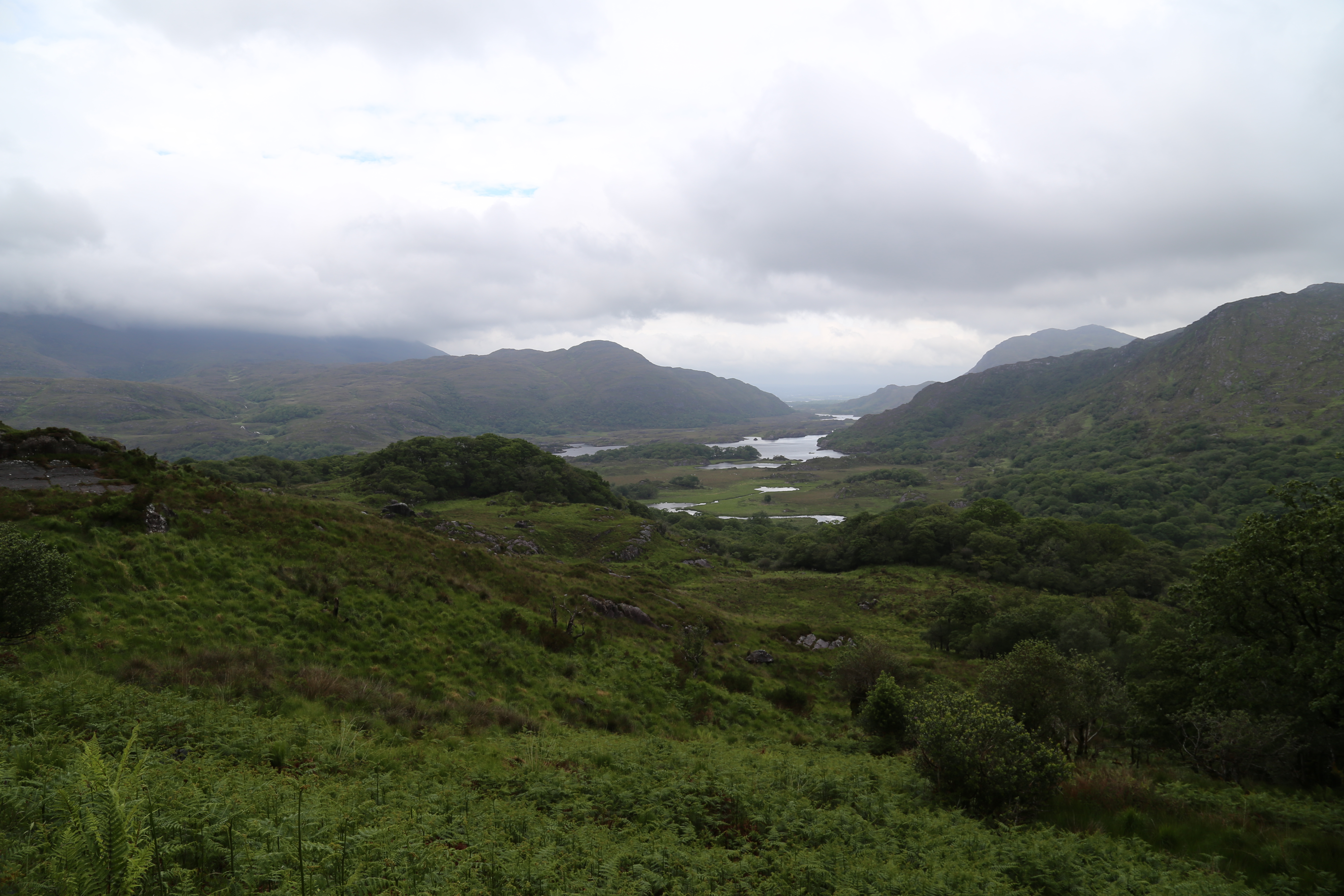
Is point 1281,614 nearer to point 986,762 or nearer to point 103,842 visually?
point 986,762

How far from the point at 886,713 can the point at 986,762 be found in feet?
32.6

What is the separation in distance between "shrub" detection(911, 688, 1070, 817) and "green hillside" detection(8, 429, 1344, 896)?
0.09 metres

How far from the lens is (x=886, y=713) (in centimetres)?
2161

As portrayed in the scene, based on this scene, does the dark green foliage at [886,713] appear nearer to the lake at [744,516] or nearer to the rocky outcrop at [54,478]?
the rocky outcrop at [54,478]

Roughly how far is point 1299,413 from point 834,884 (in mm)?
283344

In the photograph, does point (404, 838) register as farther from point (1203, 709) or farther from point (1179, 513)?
point (1179, 513)

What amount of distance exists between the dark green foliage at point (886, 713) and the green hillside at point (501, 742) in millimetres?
134

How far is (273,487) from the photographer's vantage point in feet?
243

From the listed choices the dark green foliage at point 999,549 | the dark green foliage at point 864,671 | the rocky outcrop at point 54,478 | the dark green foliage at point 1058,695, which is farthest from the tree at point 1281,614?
the dark green foliage at point 999,549

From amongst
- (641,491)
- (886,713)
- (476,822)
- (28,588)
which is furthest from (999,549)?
(641,491)

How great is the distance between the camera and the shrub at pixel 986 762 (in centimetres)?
1209

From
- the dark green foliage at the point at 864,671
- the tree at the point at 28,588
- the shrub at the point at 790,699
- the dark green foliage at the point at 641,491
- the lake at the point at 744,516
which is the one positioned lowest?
the lake at the point at 744,516

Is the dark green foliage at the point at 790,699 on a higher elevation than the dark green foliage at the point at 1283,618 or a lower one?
lower

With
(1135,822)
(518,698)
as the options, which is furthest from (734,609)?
(1135,822)
